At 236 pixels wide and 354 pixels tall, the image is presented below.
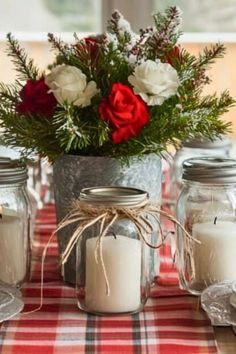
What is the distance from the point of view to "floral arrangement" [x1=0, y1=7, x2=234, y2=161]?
110cm

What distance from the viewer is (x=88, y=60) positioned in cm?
116

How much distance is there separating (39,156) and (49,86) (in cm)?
12

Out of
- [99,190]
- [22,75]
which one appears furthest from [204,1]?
[99,190]

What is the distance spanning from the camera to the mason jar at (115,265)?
3.43 ft

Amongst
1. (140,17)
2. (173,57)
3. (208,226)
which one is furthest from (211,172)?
(140,17)

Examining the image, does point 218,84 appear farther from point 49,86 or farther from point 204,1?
point 49,86

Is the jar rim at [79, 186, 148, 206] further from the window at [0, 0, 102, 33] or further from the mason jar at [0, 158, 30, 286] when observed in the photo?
the window at [0, 0, 102, 33]

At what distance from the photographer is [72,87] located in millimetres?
1109

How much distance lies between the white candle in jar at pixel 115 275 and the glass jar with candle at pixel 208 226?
A: 0.10 metres

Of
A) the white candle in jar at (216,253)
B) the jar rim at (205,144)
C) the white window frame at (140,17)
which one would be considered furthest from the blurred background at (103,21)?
the white candle in jar at (216,253)

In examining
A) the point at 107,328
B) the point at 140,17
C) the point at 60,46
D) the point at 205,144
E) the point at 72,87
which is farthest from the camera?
the point at 140,17

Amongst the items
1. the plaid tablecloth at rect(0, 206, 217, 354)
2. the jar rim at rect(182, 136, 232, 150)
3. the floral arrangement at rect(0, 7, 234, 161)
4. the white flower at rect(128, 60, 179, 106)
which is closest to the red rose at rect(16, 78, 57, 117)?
the floral arrangement at rect(0, 7, 234, 161)

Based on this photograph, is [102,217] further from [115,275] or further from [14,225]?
[14,225]

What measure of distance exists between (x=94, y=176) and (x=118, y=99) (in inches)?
5.7
